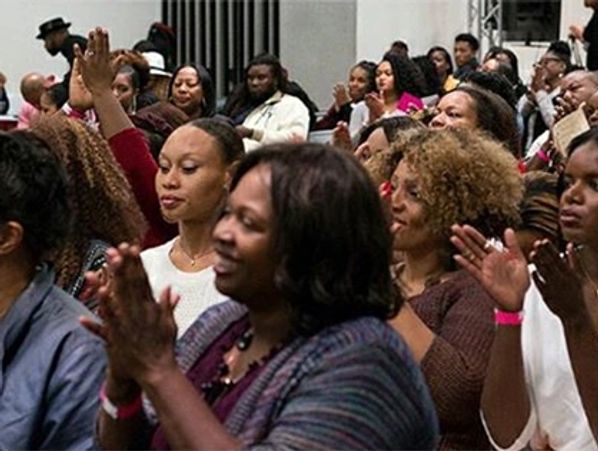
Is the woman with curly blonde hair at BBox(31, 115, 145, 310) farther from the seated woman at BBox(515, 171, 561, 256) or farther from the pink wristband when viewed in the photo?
the seated woman at BBox(515, 171, 561, 256)

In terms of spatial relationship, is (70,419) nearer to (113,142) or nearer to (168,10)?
(113,142)

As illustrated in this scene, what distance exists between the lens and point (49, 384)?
7.36 feet

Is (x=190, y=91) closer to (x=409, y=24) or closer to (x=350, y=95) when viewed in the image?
(x=350, y=95)

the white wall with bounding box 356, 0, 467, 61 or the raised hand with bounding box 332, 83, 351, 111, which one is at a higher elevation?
the white wall with bounding box 356, 0, 467, 61

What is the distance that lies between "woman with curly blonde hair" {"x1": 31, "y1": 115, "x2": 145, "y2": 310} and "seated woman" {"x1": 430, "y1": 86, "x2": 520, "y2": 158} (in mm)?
1640

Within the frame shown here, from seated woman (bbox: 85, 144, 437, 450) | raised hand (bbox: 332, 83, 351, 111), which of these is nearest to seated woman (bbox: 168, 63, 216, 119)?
raised hand (bbox: 332, 83, 351, 111)

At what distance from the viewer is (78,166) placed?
306 cm

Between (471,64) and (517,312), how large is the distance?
8.82 metres

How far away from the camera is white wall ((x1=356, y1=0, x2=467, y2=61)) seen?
11781 millimetres

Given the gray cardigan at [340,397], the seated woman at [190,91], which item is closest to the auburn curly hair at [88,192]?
the gray cardigan at [340,397]

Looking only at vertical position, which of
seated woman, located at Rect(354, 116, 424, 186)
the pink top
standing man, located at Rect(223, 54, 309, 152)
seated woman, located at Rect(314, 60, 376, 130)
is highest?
seated woman, located at Rect(354, 116, 424, 186)

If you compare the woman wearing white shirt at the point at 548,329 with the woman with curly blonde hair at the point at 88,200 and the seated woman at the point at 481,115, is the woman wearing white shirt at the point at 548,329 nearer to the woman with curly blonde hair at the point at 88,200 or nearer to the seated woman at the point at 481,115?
the woman with curly blonde hair at the point at 88,200

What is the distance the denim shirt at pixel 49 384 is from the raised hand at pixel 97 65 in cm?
181

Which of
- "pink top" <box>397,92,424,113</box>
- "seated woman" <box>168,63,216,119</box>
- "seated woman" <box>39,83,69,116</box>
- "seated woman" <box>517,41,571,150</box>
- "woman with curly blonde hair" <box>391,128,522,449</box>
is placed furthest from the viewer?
"seated woman" <box>517,41,571,150</box>
